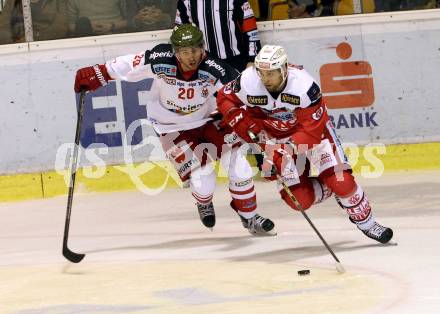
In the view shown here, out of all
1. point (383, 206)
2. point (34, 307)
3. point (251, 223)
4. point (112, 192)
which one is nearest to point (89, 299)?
point (34, 307)

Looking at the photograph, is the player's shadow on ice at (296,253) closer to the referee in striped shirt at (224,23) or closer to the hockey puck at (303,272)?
the hockey puck at (303,272)

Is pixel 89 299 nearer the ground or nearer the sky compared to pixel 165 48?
nearer the ground

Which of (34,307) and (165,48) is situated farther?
(165,48)

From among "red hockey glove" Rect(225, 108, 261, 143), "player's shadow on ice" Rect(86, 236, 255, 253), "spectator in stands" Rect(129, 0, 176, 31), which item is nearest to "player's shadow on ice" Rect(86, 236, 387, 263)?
"player's shadow on ice" Rect(86, 236, 255, 253)

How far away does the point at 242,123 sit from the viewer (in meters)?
6.85

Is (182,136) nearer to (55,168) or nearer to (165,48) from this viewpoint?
(165,48)

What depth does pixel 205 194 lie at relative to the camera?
7.51 m

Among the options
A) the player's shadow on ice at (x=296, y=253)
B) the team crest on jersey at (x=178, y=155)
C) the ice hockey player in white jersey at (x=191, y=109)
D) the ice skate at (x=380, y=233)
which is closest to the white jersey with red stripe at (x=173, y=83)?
the ice hockey player in white jersey at (x=191, y=109)

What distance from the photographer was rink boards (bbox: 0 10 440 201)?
9391 millimetres

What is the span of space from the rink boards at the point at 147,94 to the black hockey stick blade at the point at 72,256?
2632mm

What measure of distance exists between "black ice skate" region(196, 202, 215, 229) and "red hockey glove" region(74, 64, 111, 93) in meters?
0.97

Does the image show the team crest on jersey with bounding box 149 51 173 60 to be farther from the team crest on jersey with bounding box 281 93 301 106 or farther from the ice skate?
the ice skate

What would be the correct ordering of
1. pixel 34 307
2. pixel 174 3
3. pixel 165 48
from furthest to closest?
pixel 174 3 → pixel 165 48 → pixel 34 307

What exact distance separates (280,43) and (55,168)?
1952 mm
